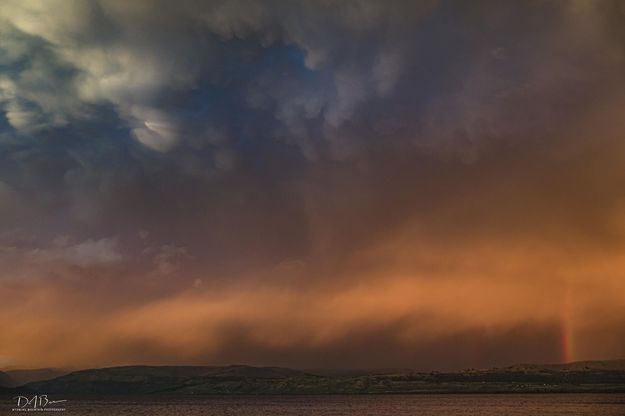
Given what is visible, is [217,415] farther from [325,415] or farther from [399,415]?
[399,415]

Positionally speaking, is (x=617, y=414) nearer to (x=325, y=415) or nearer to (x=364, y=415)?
(x=364, y=415)

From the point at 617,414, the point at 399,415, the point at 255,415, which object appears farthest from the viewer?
the point at 255,415

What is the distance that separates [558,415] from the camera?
6043 inches

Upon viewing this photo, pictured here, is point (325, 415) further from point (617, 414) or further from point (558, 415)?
point (617, 414)

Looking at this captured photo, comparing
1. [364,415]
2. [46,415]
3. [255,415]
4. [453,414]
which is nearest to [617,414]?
[453,414]

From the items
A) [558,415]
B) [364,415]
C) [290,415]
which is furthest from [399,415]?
[558,415]

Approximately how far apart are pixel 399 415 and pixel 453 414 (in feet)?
65.7

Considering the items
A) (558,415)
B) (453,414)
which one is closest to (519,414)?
(558,415)

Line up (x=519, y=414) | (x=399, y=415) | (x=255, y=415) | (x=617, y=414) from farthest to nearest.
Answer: (x=255, y=415) → (x=399, y=415) → (x=519, y=414) → (x=617, y=414)

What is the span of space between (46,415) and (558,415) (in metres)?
176

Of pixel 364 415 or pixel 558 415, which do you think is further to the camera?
pixel 364 415

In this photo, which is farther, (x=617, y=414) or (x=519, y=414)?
(x=519, y=414)

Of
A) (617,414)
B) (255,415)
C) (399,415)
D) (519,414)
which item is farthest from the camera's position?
(255,415)

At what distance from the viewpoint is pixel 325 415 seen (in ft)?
606
